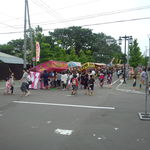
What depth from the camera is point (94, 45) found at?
58.8m

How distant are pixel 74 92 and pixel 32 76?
4994 mm

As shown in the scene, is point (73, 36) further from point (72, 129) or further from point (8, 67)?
point (72, 129)

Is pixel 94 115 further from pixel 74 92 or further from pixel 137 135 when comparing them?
pixel 74 92

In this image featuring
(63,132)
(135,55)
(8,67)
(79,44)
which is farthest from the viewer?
(79,44)

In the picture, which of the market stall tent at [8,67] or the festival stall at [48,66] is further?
the market stall tent at [8,67]

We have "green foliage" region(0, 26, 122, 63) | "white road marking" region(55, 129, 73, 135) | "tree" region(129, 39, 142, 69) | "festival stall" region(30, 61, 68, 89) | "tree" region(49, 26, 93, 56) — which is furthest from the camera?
"tree" region(49, 26, 93, 56)

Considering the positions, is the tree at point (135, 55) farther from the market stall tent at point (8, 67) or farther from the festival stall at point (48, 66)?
the festival stall at point (48, 66)

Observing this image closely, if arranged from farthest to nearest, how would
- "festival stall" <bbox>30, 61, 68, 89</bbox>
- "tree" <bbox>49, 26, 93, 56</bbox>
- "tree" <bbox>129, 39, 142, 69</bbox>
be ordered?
"tree" <bbox>49, 26, 93, 56</bbox>, "tree" <bbox>129, 39, 142, 69</bbox>, "festival stall" <bbox>30, 61, 68, 89</bbox>

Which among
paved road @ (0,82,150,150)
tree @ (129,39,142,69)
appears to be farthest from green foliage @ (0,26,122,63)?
paved road @ (0,82,150,150)

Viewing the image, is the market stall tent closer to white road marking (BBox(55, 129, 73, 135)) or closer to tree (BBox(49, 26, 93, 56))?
white road marking (BBox(55, 129, 73, 135))

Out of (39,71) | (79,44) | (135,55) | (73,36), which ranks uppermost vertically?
(73,36)

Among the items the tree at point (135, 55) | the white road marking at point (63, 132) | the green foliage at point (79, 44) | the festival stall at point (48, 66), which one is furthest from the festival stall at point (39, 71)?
the green foliage at point (79, 44)

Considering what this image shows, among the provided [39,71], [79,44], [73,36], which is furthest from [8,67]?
[79,44]

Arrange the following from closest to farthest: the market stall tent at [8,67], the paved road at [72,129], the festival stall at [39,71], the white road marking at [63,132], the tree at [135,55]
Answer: the paved road at [72,129], the white road marking at [63,132], the festival stall at [39,71], the market stall tent at [8,67], the tree at [135,55]
